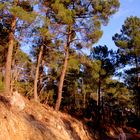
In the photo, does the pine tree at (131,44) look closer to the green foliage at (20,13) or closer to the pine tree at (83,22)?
the pine tree at (83,22)

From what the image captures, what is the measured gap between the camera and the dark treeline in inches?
864

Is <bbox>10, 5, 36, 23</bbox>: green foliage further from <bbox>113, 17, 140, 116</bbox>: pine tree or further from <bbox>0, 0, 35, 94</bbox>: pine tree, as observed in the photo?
<bbox>113, 17, 140, 116</bbox>: pine tree

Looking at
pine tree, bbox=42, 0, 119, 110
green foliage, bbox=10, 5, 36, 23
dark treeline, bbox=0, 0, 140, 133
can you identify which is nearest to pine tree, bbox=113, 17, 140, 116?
dark treeline, bbox=0, 0, 140, 133

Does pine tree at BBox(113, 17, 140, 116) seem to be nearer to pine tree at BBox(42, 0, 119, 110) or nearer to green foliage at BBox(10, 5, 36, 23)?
pine tree at BBox(42, 0, 119, 110)

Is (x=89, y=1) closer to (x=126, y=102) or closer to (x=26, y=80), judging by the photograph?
(x=26, y=80)

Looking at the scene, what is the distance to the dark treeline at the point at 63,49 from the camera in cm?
2195

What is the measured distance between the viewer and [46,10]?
2561 cm

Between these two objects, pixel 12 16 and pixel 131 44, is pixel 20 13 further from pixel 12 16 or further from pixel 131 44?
pixel 131 44

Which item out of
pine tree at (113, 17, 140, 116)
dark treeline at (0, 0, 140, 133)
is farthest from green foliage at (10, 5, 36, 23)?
pine tree at (113, 17, 140, 116)

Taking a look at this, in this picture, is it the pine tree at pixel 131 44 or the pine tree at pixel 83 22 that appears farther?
the pine tree at pixel 131 44

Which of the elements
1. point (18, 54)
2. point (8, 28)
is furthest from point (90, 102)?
point (8, 28)

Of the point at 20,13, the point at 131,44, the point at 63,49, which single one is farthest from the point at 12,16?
the point at 131,44

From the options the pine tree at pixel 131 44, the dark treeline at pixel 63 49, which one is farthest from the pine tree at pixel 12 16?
the pine tree at pixel 131 44

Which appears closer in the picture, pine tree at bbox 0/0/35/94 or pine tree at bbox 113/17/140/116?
pine tree at bbox 0/0/35/94
